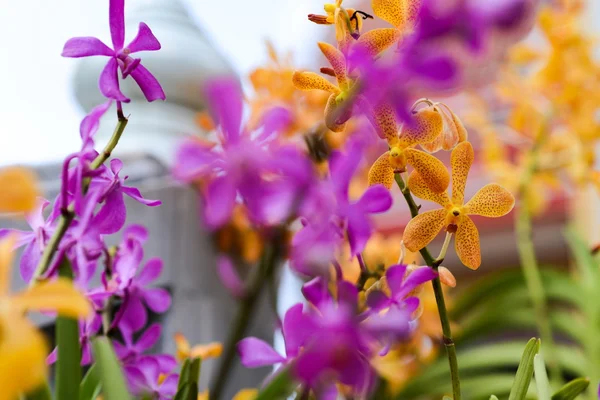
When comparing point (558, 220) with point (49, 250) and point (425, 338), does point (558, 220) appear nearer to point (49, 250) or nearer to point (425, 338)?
point (425, 338)

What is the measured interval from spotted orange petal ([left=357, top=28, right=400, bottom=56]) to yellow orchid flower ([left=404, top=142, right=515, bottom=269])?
0.16ft

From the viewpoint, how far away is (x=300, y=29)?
2.40m

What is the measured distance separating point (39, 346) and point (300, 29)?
242 centimetres

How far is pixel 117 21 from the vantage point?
0.62ft

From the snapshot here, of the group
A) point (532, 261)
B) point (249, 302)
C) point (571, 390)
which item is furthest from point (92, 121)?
point (532, 261)

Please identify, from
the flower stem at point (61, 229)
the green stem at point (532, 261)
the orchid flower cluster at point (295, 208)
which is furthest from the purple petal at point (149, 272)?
the green stem at point (532, 261)

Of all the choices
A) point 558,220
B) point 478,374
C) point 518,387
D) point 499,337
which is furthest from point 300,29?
point 518,387

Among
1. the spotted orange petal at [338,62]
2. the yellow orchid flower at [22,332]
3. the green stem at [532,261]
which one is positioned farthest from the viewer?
the green stem at [532,261]

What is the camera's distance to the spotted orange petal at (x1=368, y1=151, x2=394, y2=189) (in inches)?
8.3

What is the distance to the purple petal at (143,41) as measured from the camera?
195mm

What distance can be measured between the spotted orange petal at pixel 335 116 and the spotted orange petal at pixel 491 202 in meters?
0.07

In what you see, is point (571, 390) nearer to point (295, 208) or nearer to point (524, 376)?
point (524, 376)

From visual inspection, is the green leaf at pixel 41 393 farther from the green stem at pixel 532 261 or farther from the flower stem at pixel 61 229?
the green stem at pixel 532 261

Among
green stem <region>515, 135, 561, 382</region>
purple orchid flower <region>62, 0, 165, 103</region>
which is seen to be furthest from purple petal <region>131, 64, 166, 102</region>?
green stem <region>515, 135, 561, 382</region>
